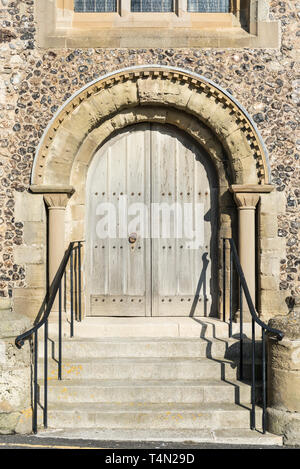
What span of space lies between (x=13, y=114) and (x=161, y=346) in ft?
10.5

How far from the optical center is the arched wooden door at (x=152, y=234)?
670cm

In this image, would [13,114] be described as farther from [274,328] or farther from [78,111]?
[274,328]

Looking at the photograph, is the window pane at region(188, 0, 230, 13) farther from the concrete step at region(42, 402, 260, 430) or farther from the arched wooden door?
the concrete step at region(42, 402, 260, 430)

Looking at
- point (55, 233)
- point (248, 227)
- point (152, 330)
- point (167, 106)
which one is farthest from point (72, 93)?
point (152, 330)

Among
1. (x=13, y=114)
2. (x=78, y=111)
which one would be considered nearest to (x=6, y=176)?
(x=13, y=114)

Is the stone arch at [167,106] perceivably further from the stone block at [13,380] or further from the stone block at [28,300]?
the stone block at [13,380]

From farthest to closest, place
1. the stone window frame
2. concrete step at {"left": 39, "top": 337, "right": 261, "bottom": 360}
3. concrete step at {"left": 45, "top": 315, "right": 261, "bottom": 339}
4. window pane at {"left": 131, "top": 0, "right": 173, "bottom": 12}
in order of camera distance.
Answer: window pane at {"left": 131, "top": 0, "right": 173, "bottom": 12}, the stone window frame, concrete step at {"left": 45, "top": 315, "right": 261, "bottom": 339}, concrete step at {"left": 39, "top": 337, "right": 261, "bottom": 360}

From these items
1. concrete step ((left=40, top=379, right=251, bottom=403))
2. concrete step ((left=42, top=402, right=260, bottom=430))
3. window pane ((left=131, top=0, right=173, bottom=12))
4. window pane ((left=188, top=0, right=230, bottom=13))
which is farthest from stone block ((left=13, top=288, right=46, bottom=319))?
window pane ((left=188, top=0, right=230, bottom=13))

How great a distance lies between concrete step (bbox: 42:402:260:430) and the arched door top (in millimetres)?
2672

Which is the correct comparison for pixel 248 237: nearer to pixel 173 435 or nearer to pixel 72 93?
pixel 173 435

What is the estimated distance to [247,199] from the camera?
20.5 ft

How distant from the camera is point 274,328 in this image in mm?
4805

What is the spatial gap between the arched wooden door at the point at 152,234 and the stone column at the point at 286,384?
6.54ft

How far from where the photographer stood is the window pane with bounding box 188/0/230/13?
21.9 ft
